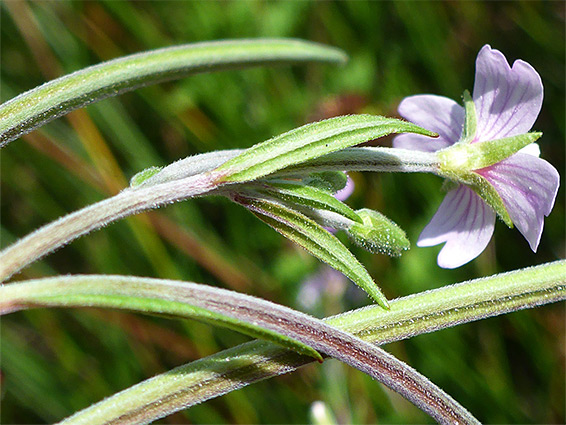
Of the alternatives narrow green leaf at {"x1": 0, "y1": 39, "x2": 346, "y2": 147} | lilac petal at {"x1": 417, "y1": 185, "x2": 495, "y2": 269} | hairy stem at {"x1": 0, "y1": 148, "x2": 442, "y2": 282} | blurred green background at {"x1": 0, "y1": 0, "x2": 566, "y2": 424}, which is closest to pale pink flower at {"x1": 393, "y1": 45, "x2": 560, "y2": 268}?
lilac petal at {"x1": 417, "y1": 185, "x2": 495, "y2": 269}

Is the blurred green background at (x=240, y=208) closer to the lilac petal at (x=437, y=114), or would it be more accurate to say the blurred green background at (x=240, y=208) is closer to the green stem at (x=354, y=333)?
the lilac petal at (x=437, y=114)

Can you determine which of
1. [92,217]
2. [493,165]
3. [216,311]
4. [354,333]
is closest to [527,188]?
[493,165]

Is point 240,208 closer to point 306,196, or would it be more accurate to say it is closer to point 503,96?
point 503,96

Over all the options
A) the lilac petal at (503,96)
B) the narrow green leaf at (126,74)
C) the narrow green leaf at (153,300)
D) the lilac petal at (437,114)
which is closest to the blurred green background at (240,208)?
the narrow green leaf at (126,74)

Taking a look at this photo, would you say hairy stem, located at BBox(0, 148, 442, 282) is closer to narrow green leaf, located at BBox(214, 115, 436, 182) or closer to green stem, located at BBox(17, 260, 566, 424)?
narrow green leaf, located at BBox(214, 115, 436, 182)

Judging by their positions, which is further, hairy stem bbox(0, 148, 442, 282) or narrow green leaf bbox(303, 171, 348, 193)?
narrow green leaf bbox(303, 171, 348, 193)

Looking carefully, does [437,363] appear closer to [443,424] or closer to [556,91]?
[556,91]

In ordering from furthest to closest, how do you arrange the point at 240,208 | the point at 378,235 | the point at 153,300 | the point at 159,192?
the point at 240,208 → the point at 378,235 → the point at 159,192 → the point at 153,300
